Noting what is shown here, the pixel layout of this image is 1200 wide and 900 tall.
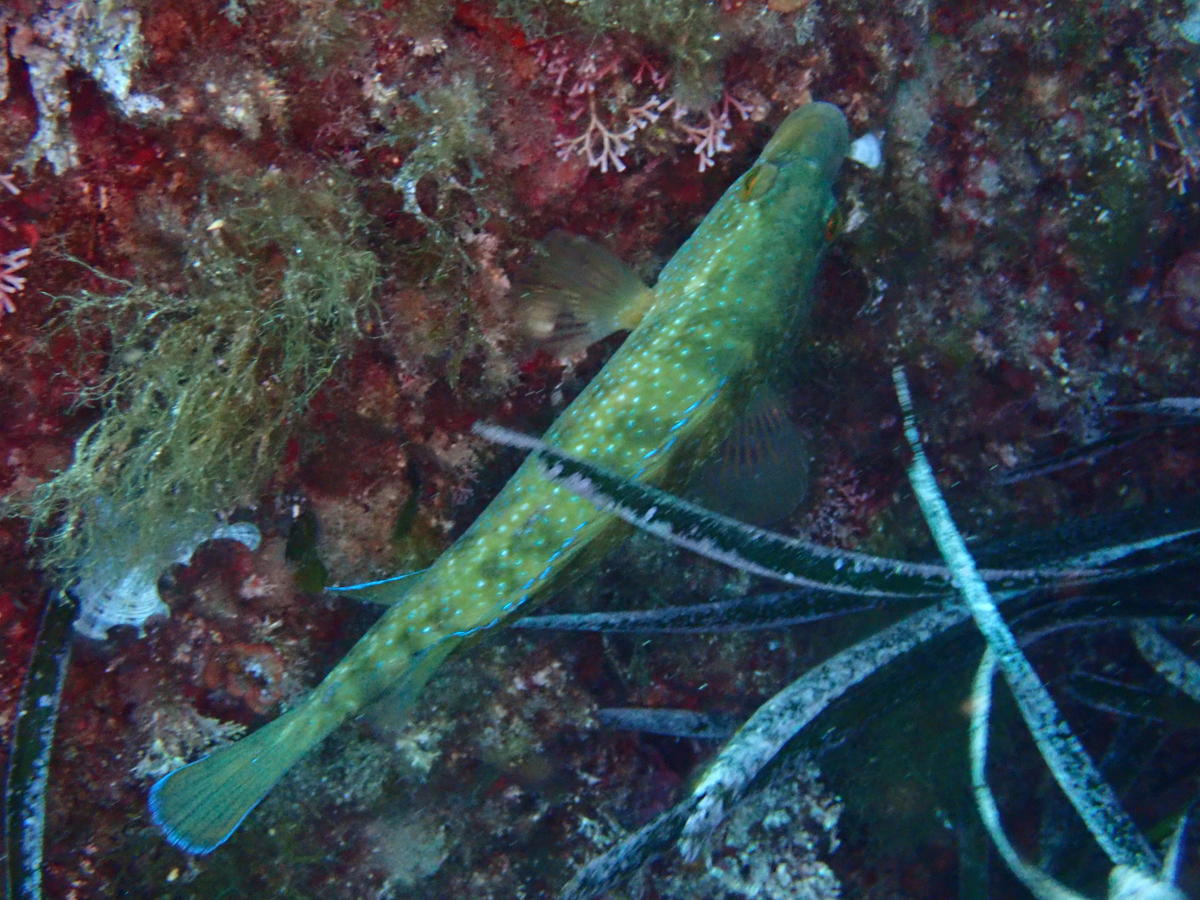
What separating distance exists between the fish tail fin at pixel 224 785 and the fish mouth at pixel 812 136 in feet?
10.3

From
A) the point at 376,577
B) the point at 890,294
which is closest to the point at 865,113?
the point at 890,294

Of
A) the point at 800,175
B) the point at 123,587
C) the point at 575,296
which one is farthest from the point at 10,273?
the point at 800,175

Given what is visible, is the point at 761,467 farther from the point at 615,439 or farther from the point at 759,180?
the point at 759,180

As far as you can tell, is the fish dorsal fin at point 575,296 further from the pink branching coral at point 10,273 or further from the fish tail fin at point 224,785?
the fish tail fin at point 224,785

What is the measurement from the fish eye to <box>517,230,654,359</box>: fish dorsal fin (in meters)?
0.60

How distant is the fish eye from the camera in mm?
2998

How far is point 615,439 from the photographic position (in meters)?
2.99

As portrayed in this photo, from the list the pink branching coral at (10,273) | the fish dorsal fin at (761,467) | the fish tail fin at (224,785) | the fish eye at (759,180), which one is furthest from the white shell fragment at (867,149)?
the fish tail fin at (224,785)

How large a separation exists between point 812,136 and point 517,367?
1.65 meters

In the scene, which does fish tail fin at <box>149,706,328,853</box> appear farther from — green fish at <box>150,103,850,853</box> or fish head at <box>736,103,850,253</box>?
fish head at <box>736,103,850,253</box>

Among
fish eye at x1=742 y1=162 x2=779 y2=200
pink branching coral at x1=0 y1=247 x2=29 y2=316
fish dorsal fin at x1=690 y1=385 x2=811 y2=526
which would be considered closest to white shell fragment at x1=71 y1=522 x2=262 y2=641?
pink branching coral at x1=0 y1=247 x2=29 y2=316

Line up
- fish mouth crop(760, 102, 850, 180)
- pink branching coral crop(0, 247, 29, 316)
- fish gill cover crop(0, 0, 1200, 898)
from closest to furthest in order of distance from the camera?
pink branching coral crop(0, 247, 29, 316) → fish gill cover crop(0, 0, 1200, 898) → fish mouth crop(760, 102, 850, 180)

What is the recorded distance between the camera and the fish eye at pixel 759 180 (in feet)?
9.84

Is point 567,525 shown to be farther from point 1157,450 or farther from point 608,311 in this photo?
point 1157,450
